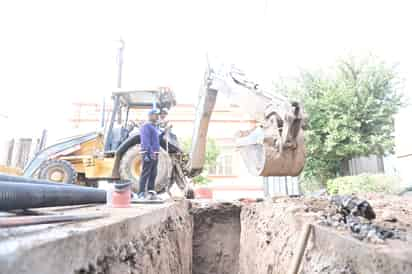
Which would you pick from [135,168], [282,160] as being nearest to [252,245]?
[282,160]

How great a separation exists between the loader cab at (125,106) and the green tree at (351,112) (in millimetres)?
4787

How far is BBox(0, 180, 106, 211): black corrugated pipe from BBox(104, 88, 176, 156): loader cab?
3.66 metres

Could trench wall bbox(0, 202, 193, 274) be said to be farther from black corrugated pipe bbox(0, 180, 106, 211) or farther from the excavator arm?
the excavator arm

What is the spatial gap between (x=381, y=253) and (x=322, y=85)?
29.5ft

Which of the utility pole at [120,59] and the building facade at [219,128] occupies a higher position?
the utility pole at [120,59]

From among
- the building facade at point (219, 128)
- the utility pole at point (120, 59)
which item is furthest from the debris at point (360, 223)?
the building facade at point (219, 128)

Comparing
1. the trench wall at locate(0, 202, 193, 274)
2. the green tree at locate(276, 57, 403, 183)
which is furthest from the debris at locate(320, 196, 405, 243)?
the green tree at locate(276, 57, 403, 183)

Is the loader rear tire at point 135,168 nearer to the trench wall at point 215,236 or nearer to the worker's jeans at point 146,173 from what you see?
the worker's jeans at point 146,173

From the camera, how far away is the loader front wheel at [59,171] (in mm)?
5543

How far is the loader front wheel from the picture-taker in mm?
5543

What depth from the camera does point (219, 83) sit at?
4.61 metres

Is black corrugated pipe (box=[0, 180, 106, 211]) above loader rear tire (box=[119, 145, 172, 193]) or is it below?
below

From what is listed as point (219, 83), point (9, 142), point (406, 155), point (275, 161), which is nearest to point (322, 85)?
point (406, 155)

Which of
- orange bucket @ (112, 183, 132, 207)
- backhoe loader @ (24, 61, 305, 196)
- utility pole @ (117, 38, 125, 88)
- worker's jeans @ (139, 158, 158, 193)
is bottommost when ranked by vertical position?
orange bucket @ (112, 183, 132, 207)
